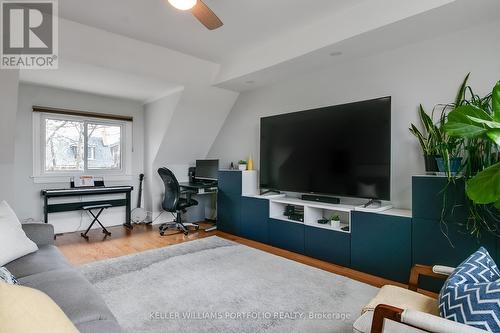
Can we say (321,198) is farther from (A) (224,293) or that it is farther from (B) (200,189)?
(B) (200,189)

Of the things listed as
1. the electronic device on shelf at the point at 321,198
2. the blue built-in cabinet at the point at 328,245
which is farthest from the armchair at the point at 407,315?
the electronic device on shelf at the point at 321,198

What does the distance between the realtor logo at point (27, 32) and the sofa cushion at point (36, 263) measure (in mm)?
2051

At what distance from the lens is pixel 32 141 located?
412cm

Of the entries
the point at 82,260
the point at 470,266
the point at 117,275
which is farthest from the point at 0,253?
the point at 470,266

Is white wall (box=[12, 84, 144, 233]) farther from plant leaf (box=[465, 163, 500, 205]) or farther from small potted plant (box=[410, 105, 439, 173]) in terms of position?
plant leaf (box=[465, 163, 500, 205])

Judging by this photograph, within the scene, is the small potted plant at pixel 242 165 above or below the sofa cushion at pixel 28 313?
above

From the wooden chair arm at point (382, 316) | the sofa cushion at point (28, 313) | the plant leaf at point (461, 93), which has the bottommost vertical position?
the wooden chair arm at point (382, 316)

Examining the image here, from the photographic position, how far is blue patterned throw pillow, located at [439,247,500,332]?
99 centimetres

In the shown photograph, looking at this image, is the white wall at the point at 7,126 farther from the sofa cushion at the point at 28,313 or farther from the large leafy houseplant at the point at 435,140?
the large leafy houseplant at the point at 435,140

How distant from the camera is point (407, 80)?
2840mm

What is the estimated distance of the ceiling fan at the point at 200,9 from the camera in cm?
187

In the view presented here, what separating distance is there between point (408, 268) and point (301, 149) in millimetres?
1695

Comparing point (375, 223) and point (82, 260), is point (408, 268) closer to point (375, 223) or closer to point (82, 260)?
point (375, 223)

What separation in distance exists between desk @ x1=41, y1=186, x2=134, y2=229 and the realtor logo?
1.84 meters
